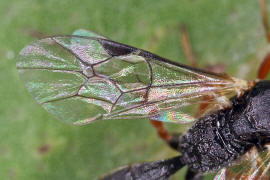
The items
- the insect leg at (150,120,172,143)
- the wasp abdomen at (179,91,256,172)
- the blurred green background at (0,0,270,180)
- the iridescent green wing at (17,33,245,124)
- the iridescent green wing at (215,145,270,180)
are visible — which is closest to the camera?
the iridescent green wing at (17,33,245,124)

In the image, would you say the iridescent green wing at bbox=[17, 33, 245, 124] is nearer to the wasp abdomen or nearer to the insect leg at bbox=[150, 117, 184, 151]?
the wasp abdomen

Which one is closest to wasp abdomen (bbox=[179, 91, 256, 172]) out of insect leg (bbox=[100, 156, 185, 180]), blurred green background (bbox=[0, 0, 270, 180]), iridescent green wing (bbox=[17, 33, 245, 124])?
iridescent green wing (bbox=[17, 33, 245, 124])

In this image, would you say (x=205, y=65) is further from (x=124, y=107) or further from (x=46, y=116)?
(x=46, y=116)

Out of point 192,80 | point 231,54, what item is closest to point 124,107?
point 192,80

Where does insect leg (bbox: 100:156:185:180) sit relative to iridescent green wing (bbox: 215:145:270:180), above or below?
below

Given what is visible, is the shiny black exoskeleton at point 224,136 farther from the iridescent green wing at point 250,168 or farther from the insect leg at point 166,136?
the insect leg at point 166,136
